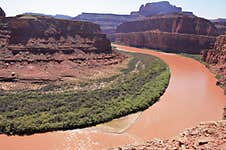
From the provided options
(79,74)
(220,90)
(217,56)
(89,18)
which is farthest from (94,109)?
(89,18)

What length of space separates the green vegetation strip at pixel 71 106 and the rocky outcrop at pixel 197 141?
37.2 feet

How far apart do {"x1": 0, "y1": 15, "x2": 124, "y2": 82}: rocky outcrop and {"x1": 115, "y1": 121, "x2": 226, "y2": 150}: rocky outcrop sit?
78.6 feet

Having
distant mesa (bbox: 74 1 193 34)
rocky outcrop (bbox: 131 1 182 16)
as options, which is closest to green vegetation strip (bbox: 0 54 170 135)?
distant mesa (bbox: 74 1 193 34)

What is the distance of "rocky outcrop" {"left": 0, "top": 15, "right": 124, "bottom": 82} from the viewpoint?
112 ft

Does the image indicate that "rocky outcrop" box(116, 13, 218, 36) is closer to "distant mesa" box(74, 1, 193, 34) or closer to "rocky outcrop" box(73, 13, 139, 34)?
"distant mesa" box(74, 1, 193, 34)

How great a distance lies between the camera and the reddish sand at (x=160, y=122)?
17734 mm

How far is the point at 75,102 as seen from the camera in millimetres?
24672

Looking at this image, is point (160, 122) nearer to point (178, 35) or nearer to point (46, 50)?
point (46, 50)

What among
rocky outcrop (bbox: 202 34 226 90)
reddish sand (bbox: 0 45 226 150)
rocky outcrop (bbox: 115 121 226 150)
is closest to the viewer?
rocky outcrop (bbox: 115 121 226 150)

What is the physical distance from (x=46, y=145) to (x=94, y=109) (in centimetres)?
629

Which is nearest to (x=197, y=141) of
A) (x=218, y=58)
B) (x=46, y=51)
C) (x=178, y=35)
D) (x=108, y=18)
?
(x=46, y=51)

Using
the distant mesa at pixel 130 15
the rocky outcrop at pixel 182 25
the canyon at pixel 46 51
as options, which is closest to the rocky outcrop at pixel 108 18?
the distant mesa at pixel 130 15

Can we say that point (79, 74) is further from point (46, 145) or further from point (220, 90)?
point (46, 145)

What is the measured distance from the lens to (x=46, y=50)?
39.5 metres
